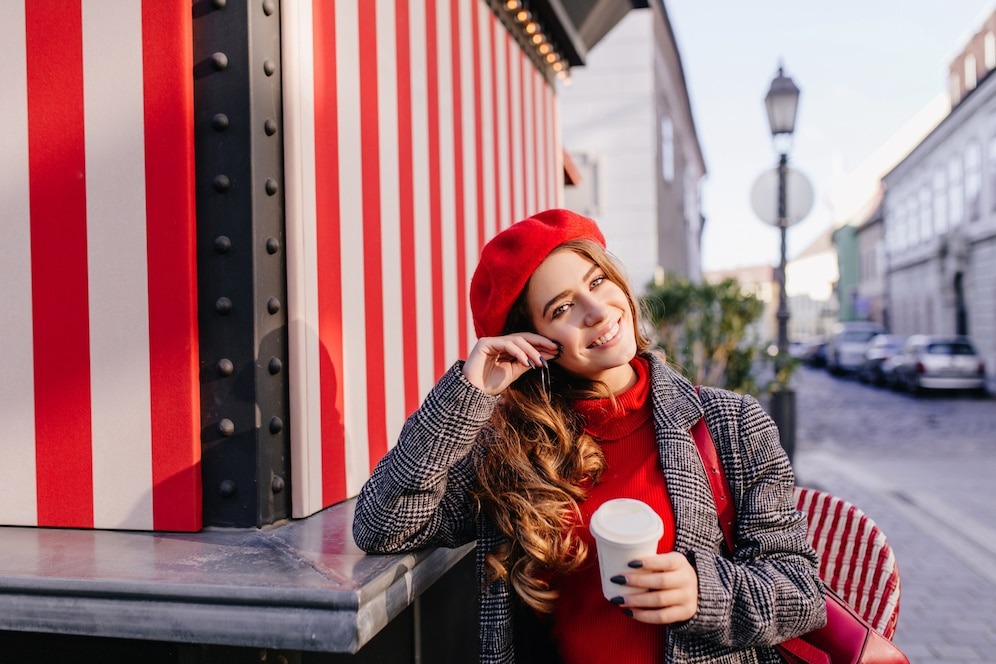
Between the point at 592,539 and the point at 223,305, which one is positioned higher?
the point at 223,305

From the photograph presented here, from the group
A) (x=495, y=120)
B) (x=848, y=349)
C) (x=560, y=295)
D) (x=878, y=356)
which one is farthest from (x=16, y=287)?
(x=848, y=349)

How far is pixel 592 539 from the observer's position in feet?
5.50

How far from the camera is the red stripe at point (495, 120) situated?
336 cm

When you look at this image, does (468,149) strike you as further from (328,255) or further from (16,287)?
(16,287)

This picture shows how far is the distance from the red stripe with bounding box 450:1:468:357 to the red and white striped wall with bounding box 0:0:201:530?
4.45 feet

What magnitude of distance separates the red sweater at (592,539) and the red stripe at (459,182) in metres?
1.20

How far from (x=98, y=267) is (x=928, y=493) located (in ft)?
27.0

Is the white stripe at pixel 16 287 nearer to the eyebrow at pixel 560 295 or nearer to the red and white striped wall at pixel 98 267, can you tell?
the red and white striped wall at pixel 98 267

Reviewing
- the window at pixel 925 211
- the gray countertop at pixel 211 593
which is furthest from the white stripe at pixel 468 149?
the window at pixel 925 211

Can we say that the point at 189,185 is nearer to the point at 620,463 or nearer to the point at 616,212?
the point at 620,463

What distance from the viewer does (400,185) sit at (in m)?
2.42

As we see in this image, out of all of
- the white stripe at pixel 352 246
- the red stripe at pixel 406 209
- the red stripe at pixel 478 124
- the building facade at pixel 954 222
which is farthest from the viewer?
the building facade at pixel 954 222

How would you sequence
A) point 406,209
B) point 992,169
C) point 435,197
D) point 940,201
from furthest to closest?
point 940,201
point 992,169
point 435,197
point 406,209

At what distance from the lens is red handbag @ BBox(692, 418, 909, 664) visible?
1554 mm
